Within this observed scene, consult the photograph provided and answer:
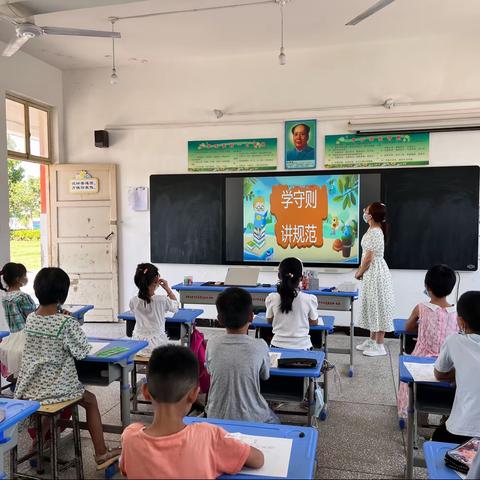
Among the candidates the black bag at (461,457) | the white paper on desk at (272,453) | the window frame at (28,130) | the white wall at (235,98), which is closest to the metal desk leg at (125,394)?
the white paper on desk at (272,453)

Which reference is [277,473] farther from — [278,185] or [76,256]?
[76,256]

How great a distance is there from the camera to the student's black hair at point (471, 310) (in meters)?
1.81

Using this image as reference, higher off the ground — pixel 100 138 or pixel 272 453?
pixel 100 138

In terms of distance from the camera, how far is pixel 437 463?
130 centimetres

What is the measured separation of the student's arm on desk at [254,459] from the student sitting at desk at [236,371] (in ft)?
1.99

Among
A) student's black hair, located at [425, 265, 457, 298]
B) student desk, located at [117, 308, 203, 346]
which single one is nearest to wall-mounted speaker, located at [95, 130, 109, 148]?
student desk, located at [117, 308, 203, 346]

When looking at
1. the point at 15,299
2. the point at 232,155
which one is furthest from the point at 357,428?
the point at 232,155

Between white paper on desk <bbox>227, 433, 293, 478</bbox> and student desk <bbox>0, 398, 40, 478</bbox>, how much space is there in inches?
29.3

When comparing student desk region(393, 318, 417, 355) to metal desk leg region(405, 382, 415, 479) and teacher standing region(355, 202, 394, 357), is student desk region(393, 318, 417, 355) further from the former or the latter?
teacher standing region(355, 202, 394, 357)

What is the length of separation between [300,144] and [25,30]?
3101mm

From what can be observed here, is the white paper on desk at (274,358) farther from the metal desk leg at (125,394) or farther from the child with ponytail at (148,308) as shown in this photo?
the child with ponytail at (148,308)

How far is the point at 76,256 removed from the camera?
5.95 m

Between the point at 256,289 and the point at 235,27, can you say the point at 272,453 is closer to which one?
the point at 256,289

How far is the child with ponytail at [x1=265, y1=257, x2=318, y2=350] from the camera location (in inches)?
113
